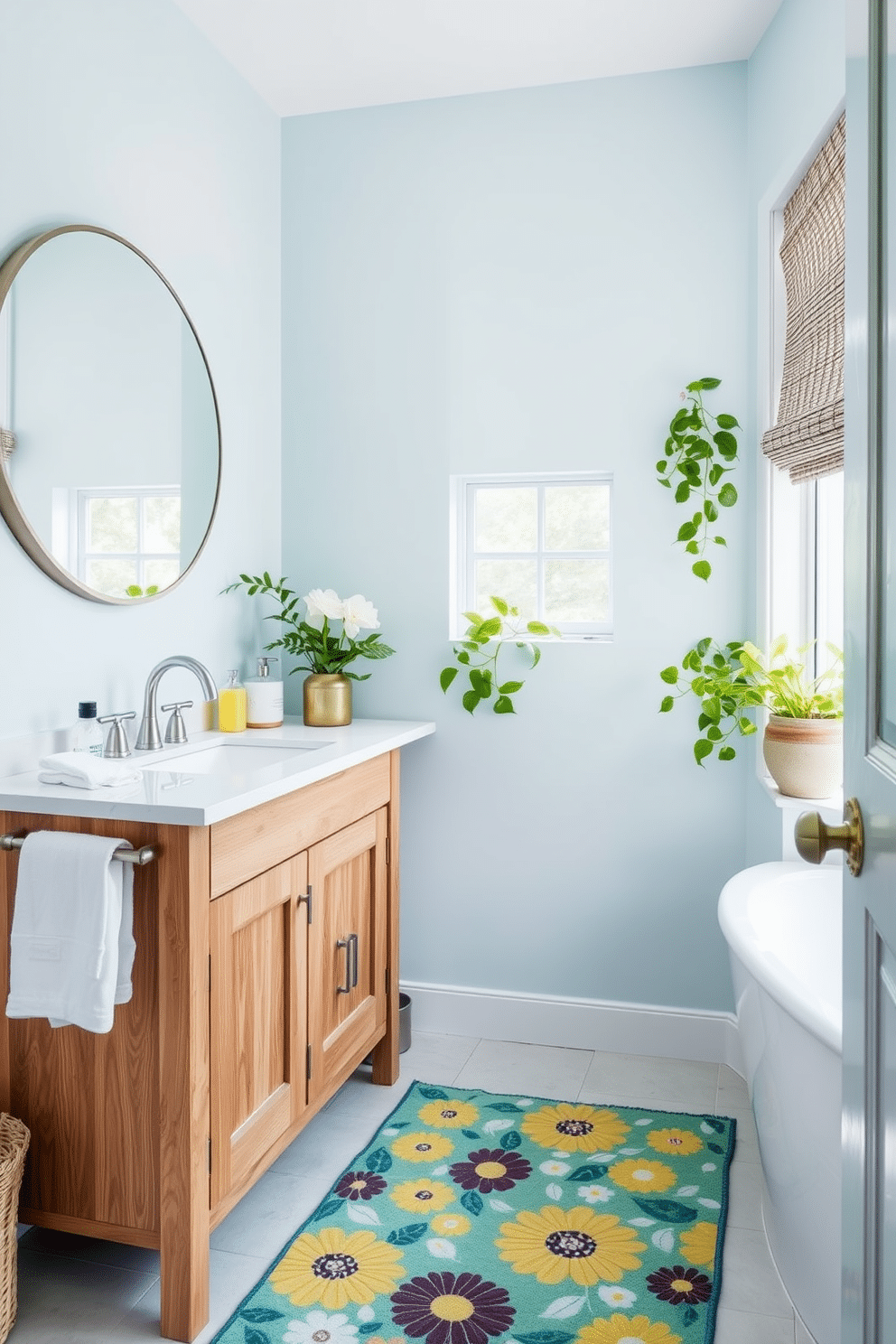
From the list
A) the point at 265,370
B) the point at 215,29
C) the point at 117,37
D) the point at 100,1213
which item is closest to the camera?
the point at 100,1213

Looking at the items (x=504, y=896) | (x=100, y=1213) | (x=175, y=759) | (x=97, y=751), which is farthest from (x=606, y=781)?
(x=100, y=1213)

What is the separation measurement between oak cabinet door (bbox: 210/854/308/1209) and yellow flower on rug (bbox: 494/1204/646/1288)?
507 mm

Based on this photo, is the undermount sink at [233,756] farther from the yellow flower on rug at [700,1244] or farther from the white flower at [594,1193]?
the yellow flower on rug at [700,1244]

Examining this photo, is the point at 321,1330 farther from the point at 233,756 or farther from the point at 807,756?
the point at 807,756

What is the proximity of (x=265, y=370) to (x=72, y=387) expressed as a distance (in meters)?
0.95

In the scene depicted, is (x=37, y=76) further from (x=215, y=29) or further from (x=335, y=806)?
(x=335, y=806)

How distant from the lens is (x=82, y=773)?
178 centimetres

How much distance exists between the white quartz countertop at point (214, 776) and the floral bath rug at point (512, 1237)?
2.87 ft

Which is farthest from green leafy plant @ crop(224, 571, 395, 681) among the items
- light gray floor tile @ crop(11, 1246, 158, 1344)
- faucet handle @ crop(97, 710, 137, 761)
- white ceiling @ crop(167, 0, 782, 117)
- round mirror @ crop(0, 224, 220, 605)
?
light gray floor tile @ crop(11, 1246, 158, 1344)

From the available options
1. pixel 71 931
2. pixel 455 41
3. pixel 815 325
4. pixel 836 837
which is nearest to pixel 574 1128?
pixel 71 931

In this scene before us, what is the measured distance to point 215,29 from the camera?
2.59m

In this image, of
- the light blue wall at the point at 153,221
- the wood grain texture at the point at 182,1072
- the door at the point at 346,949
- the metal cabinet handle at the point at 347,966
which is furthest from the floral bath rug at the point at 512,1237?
the light blue wall at the point at 153,221

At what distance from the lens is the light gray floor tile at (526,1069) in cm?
264

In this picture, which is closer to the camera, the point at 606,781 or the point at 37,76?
the point at 37,76
